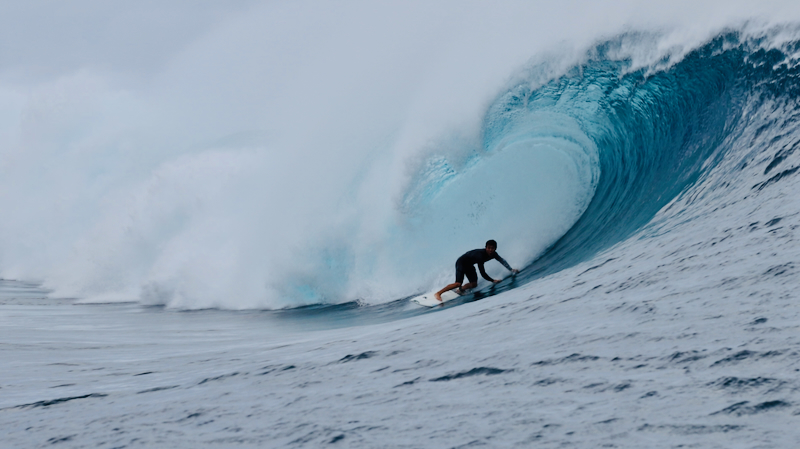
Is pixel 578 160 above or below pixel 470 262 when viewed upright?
above

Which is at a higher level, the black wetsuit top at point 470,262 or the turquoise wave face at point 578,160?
the turquoise wave face at point 578,160

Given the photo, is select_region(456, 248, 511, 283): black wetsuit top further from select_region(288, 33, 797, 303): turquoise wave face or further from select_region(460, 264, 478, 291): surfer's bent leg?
select_region(288, 33, 797, 303): turquoise wave face

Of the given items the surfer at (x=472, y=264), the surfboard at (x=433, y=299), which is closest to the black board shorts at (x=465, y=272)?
the surfer at (x=472, y=264)

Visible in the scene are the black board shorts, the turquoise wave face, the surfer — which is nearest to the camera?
the turquoise wave face

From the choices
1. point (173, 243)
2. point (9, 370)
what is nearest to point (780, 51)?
point (9, 370)

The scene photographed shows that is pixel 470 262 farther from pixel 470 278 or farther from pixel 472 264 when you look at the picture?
pixel 470 278

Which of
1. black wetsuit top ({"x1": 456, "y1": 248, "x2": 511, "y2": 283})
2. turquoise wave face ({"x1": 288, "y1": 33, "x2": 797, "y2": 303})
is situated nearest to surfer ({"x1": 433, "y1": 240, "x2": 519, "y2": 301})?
black wetsuit top ({"x1": 456, "y1": 248, "x2": 511, "y2": 283})

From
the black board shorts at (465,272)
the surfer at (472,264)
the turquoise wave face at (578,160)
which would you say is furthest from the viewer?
the black board shorts at (465,272)

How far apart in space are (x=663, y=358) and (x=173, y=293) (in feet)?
36.2

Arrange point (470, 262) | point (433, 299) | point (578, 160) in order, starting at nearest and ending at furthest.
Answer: point (433, 299) → point (470, 262) → point (578, 160)

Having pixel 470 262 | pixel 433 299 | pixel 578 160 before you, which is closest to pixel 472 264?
pixel 470 262

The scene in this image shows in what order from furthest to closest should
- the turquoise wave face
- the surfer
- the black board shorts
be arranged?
the black board shorts → the surfer → the turquoise wave face

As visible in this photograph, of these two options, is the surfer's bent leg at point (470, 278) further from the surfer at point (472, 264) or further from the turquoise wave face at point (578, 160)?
the turquoise wave face at point (578, 160)

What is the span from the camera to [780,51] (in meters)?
7.08
